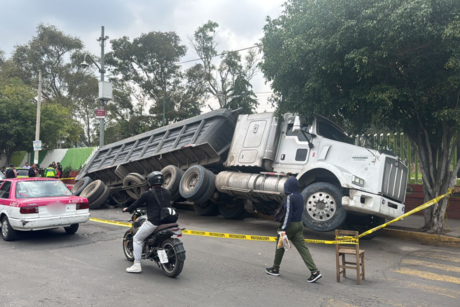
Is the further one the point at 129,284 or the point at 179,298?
the point at 129,284

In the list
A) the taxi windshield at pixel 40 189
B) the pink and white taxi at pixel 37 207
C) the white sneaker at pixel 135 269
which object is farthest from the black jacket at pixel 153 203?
the taxi windshield at pixel 40 189

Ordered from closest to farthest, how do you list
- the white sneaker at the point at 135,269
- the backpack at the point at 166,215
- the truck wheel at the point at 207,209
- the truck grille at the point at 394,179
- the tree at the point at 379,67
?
1. the backpack at the point at 166,215
2. the white sneaker at the point at 135,269
3. the tree at the point at 379,67
4. the truck grille at the point at 394,179
5. the truck wheel at the point at 207,209

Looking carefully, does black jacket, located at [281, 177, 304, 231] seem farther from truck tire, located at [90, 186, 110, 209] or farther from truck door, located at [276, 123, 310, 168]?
truck tire, located at [90, 186, 110, 209]

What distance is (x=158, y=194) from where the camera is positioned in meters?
5.57

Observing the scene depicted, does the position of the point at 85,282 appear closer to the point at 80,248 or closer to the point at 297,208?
the point at 80,248

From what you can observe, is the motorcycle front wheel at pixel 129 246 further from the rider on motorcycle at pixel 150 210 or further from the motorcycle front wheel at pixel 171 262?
the motorcycle front wheel at pixel 171 262

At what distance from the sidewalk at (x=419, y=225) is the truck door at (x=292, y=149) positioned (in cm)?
304

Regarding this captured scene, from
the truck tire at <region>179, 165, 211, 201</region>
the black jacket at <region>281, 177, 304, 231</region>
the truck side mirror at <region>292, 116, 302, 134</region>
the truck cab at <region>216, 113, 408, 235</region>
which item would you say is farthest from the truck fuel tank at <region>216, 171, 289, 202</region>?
the black jacket at <region>281, 177, 304, 231</region>

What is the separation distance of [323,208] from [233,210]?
3928 mm

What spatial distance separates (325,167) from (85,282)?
5194 mm

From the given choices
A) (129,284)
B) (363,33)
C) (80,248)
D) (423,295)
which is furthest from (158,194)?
(363,33)

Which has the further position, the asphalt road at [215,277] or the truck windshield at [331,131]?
the truck windshield at [331,131]

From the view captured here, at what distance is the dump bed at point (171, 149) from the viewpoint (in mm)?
11180

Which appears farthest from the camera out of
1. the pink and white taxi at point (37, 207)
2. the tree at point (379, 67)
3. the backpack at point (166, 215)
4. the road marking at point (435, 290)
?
the tree at point (379, 67)
